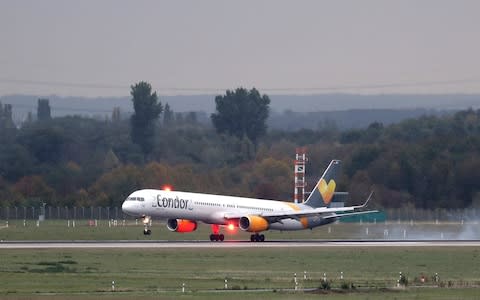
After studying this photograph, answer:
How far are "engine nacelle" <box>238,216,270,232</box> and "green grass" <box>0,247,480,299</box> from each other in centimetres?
1140

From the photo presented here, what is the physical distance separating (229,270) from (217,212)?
29.5m

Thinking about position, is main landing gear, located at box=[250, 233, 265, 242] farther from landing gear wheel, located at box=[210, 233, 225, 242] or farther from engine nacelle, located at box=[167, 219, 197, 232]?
engine nacelle, located at box=[167, 219, 197, 232]

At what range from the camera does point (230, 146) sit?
602 feet

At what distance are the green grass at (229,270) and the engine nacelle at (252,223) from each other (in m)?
11.4

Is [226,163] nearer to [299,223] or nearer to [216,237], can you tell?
[299,223]

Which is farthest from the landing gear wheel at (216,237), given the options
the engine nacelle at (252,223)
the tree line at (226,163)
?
the tree line at (226,163)

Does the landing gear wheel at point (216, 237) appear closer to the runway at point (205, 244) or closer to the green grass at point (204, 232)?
the runway at point (205, 244)

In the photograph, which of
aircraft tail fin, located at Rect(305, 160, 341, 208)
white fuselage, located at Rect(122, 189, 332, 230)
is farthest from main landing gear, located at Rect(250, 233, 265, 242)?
aircraft tail fin, located at Rect(305, 160, 341, 208)

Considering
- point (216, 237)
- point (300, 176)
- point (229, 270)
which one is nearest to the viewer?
point (229, 270)

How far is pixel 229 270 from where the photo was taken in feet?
212

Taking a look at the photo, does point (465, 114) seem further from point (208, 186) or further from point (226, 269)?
point (226, 269)

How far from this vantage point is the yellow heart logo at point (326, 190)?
10269 cm

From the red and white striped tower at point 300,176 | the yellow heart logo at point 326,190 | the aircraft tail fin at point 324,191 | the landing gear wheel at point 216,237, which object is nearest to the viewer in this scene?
the landing gear wheel at point 216,237

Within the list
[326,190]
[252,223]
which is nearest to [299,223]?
[252,223]
